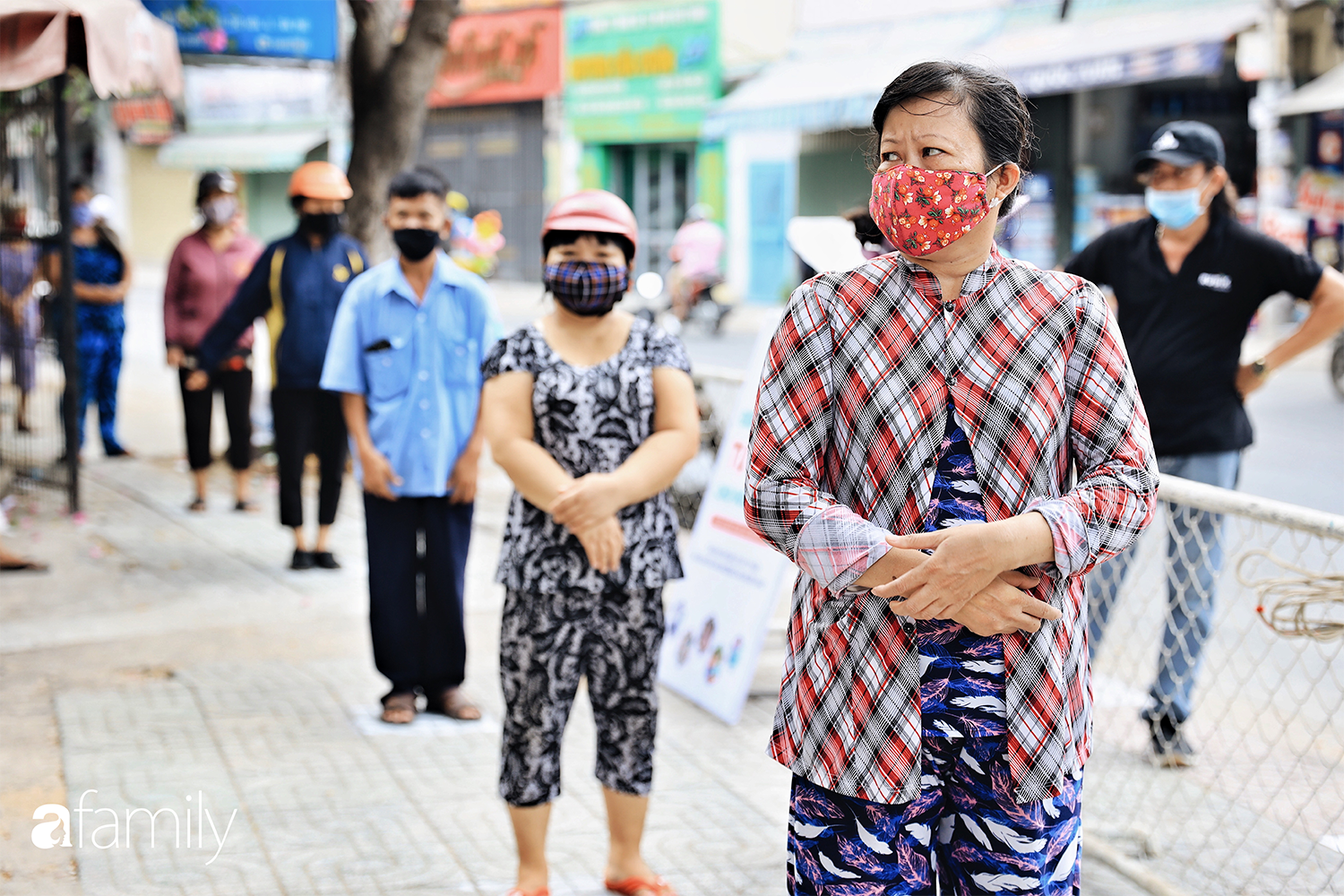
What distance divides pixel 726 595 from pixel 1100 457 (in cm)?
291

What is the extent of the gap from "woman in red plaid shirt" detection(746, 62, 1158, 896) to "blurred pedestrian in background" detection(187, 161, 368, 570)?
503 cm

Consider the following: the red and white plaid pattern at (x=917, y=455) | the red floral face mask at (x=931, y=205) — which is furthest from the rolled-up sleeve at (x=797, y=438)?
the red floral face mask at (x=931, y=205)

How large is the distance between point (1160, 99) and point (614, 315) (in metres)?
17.6

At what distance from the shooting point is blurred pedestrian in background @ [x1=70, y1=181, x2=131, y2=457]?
10.2 metres

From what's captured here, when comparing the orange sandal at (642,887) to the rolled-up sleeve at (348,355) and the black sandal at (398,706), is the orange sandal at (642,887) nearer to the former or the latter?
the black sandal at (398,706)

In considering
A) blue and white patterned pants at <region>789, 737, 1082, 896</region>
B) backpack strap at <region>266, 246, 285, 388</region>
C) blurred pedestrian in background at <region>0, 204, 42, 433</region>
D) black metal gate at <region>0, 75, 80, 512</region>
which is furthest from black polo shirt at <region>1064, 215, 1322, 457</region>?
blurred pedestrian in background at <region>0, 204, 42, 433</region>

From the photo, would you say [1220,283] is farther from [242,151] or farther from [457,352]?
[242,151]

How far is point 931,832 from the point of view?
226 centimetres

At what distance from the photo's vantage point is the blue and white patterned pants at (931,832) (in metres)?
2.17

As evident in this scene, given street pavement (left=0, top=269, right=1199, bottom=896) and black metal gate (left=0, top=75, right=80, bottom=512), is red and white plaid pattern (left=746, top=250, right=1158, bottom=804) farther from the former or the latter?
black metal gate (left=0, top=75, right=80, bottom=512)

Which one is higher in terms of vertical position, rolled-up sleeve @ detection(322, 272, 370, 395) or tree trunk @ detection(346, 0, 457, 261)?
tree trunk @ detection(346, 0, 457, 261)

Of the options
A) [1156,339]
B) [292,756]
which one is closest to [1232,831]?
[1156,339]

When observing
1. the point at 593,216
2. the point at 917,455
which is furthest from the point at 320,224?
Result: the point at 917,455

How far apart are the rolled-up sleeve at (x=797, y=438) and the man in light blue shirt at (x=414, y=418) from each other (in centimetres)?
263
